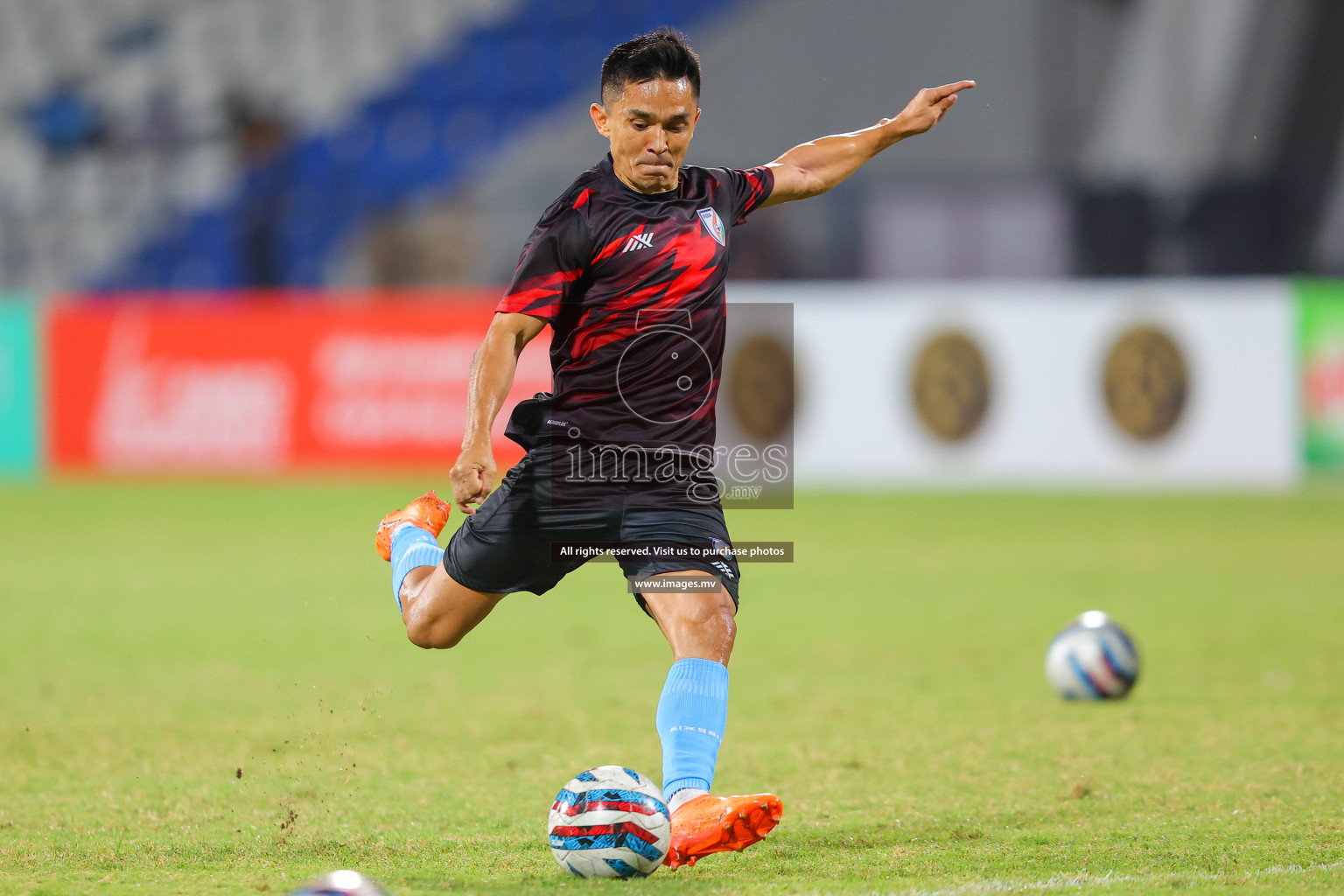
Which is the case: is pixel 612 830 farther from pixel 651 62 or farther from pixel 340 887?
pixel 651 62

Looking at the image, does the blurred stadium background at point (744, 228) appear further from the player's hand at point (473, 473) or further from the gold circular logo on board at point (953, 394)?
the player's hand at point (473, 473)

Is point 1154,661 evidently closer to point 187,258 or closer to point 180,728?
point 180,728

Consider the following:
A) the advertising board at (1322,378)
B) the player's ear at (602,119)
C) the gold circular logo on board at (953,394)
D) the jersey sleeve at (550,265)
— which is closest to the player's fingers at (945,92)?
the player's ear at (602,119)

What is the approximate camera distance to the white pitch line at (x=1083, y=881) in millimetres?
3371

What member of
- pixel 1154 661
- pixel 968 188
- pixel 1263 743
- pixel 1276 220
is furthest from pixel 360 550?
pixel 1276 220

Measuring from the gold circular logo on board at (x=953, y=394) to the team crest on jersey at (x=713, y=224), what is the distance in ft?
33.0

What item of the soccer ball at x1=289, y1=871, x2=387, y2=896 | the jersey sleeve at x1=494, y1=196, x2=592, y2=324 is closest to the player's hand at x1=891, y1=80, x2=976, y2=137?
the jersey sleeve at x1=494, y1=196, x2=592, y2=324

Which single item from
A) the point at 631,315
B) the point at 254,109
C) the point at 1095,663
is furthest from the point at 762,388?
the point at 631,315

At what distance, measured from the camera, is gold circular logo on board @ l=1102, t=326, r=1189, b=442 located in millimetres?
13539

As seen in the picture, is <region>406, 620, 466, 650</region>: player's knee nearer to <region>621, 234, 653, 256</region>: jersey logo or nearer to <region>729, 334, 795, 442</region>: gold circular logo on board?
<region>621, 234, 653, 256</region>: jersey logo

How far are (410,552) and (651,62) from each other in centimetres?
153

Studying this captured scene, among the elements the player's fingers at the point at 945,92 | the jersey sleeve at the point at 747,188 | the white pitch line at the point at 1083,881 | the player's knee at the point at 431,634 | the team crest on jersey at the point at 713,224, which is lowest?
the white pitch line at the point at 1083,881

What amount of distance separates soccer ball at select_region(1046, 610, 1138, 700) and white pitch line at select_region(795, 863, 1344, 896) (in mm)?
2284

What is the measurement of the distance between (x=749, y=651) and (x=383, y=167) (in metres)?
13.1
